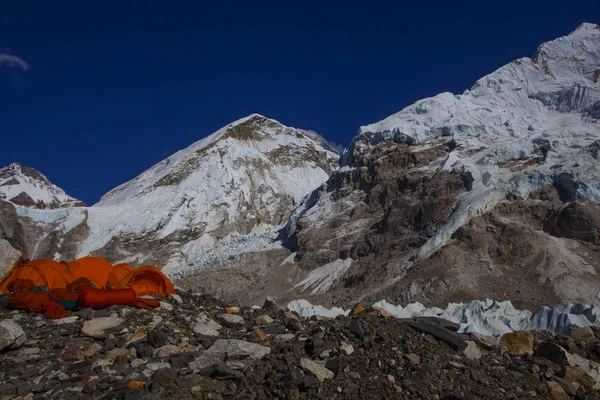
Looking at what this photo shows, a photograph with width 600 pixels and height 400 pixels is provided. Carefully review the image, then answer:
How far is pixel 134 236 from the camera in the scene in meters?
78.6

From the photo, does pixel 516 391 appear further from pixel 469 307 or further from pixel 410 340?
pixel 469 307

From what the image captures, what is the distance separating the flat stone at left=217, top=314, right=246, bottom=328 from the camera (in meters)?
8.30

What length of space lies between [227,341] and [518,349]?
5091 mm

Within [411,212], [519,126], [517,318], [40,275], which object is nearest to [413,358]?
[40,275]

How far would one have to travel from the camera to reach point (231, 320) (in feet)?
27.5

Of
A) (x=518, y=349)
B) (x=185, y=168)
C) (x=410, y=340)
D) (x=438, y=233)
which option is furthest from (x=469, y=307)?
(x=185, y=168)

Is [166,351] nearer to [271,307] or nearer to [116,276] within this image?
[271,307]

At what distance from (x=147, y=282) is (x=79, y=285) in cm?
156

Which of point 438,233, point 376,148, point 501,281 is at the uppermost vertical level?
point 376,148

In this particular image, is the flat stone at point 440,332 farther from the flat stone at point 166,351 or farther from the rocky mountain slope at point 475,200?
the rocky mountain slope at point 475,200

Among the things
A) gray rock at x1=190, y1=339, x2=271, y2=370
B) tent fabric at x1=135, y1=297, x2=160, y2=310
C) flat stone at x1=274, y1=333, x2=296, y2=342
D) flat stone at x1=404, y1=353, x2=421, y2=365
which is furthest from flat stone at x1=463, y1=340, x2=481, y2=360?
tent fabric at x1=135, y1=297, x2=160, y2=310

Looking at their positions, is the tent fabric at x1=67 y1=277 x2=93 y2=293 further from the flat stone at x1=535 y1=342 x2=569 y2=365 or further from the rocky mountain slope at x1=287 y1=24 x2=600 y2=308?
the rocky mountain slope at x1=287 y1=24 x2=600 y2=308

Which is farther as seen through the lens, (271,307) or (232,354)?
(271,307)

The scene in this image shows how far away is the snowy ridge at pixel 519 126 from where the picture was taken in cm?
4534
